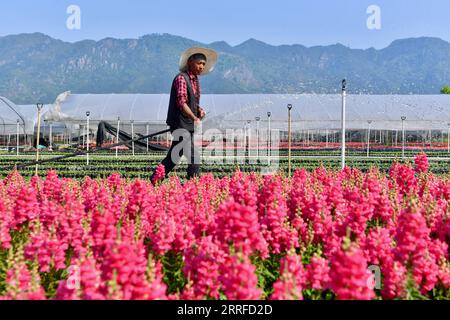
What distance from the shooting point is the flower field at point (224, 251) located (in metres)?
2.14

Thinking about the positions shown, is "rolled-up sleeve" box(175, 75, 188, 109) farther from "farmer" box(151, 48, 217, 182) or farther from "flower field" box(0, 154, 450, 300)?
"flower field" box(0, 154, 450, 300)

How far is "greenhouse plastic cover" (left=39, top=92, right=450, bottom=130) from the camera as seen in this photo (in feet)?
105

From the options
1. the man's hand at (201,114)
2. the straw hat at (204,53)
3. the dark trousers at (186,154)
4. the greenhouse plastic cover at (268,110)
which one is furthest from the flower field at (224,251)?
the greenhouse plastic cover at (268,110)

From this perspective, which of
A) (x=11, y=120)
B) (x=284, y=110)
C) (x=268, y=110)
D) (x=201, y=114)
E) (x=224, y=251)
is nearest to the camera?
(x=224, y=251)

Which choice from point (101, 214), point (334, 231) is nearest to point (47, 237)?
point (101, 214)

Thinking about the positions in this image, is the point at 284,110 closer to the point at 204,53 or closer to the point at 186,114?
the point at 204,53

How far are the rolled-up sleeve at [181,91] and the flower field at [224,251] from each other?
2.49 m

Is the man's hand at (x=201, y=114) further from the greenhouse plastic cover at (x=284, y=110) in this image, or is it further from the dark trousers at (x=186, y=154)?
the greenhouse plastic cover at (x=284, y=110)

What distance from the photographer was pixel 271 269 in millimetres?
3541

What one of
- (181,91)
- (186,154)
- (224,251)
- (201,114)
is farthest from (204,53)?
(224,251)

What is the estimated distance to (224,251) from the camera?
9.20 ft

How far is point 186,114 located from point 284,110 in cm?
2629
